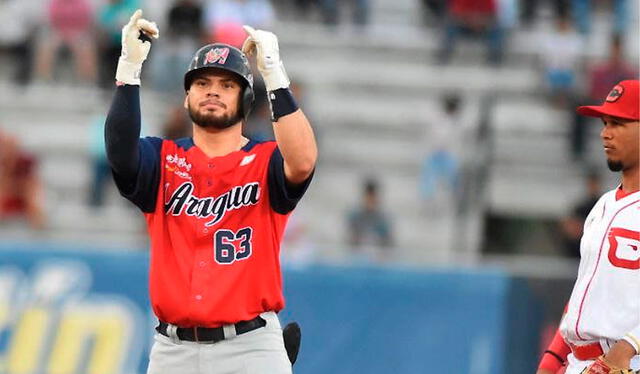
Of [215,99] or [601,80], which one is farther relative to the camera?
[601,80]

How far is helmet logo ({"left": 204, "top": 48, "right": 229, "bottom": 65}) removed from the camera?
6.46 meters

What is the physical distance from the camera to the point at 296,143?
629cm

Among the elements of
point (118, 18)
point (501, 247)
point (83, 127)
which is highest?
point (118, 18)

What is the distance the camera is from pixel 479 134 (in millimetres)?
15414

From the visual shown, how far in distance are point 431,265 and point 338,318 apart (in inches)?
34.9

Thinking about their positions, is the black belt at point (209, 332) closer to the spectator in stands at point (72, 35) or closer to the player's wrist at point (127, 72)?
the player's wrist at point (127, 72)

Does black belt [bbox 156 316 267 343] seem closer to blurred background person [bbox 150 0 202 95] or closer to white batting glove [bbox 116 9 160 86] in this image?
white batting glove [bbox 116 9 160 86]

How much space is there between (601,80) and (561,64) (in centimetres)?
105

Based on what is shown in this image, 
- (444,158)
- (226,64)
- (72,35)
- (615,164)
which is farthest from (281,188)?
(72,35)

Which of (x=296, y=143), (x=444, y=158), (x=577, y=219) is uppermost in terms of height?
(x=296, y=143)

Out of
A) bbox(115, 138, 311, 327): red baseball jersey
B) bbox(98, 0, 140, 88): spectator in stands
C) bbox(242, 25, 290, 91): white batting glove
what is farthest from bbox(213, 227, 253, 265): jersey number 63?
bbox(98, 0, 140, 88): spectator in stands

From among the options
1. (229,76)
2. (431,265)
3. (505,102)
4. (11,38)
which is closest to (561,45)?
(505,102)

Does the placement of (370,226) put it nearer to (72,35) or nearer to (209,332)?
(72,35)

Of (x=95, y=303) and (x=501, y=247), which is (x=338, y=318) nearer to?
(x=95, y=303)
